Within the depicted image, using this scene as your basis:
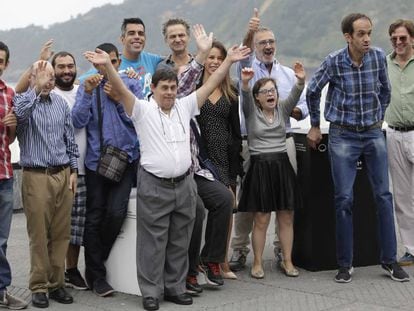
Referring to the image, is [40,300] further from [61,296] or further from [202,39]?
[202,39]

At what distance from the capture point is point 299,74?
20.5ft

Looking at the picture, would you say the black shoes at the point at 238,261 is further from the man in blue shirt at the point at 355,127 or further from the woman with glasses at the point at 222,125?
the man in blue shirt at the point at 355,127

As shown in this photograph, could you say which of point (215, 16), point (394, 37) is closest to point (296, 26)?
point (215, 16)

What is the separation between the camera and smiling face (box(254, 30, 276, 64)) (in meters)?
6.60

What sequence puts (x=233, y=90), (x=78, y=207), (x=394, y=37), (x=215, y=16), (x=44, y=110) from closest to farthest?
1. (x=44, y=110)
2. (x=78, y=207)
3. (x=233, y=90)
4. (x=394, y=37)
5. (x=215, y=16)

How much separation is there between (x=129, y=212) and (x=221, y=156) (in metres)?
0.87

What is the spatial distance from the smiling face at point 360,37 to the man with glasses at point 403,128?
0.68 meters

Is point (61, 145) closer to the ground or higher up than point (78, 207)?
higher up

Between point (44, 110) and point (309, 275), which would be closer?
point (44, 110)

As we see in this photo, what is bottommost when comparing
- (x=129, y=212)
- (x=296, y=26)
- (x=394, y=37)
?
(x=129, y=212)

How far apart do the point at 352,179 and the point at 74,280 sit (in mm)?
2374

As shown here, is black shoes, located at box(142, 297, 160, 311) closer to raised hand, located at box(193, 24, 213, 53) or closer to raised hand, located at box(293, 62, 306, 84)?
raised hand, located at box(193, 24, 213, 53)

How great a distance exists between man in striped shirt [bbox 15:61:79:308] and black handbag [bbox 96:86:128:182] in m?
0.21

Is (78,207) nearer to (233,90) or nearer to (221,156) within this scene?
(221,156)
